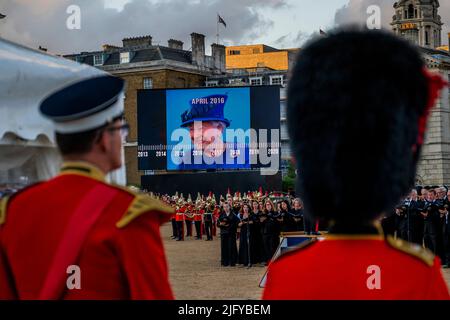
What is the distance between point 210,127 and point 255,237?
800 inches

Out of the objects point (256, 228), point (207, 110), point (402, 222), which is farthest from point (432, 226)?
point (207, 110)

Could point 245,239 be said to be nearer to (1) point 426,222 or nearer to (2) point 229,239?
(2) point 229,239

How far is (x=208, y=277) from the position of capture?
1877cm

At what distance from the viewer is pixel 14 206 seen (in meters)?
3.84

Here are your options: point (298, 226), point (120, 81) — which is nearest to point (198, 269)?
point (298, 226)

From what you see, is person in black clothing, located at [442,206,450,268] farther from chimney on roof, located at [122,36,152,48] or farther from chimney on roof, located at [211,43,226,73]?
chimney on roof, located at [211,43,226,73]

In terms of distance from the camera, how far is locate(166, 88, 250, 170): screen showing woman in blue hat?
41.3 metres

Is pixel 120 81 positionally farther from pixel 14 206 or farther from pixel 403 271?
pixel 403 271

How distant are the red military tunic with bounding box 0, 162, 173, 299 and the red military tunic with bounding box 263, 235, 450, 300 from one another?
0.60m

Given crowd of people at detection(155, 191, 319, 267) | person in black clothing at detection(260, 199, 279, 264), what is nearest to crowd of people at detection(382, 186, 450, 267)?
crowd of people at detection(155, 191, 319, 267)

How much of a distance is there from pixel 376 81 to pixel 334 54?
0.21 m

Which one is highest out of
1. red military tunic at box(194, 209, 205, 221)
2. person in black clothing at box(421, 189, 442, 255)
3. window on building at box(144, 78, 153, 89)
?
window on building at box(144, 78, 153, 89)

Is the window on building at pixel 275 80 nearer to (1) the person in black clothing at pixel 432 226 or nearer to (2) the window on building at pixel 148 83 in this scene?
(2) the window on building at pixel 148 83
